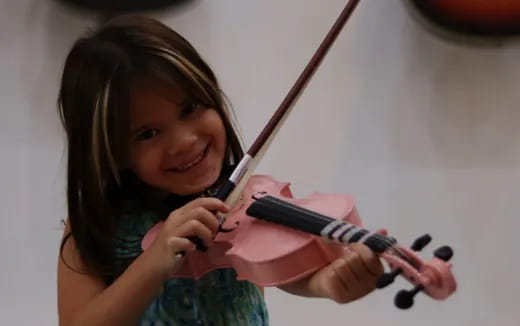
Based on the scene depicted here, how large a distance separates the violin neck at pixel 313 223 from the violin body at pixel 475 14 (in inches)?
30.9

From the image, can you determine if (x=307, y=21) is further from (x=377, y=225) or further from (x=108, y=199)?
(x=108, y=199)

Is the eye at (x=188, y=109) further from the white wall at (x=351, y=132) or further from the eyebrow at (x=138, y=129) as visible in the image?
the white wall at (x=351, y=132)

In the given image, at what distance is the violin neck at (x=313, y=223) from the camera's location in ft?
1.74

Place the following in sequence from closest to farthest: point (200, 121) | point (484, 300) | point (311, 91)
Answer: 1. point (200, 121)
2. point (484, 300)
3. point (311, 91)

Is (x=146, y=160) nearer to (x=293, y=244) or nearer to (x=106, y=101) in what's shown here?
(x=106, y=101)

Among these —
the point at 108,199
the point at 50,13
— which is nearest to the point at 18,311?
the point at 50,13

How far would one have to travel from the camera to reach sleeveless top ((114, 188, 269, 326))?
2.49ft

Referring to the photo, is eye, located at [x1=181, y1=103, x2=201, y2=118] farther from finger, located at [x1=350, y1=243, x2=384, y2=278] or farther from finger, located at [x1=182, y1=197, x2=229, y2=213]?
finger, located at [x1=350, y1=243, x2=384, y2=278]

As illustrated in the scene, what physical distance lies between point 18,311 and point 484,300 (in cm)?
79

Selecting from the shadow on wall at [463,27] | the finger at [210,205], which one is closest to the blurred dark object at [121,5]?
the shadow on wall at [463,27]

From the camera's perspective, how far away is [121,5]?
1427 millimetres

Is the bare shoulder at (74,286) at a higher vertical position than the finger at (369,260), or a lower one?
lower

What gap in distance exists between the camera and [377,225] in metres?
1.31

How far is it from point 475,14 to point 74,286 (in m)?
0.93
